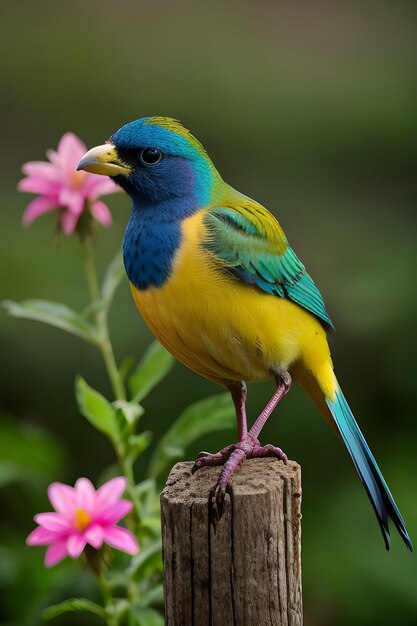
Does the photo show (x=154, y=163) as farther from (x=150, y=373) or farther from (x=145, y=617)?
(x=145, y=617)

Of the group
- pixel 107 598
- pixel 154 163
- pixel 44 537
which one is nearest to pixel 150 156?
pixel 154 163

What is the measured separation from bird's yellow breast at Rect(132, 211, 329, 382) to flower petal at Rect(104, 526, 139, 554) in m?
0.43

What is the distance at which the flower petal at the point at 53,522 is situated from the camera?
247cm

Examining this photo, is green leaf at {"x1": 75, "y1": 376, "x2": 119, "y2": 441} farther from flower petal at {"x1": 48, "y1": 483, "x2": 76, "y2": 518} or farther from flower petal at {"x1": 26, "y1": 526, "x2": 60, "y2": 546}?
flower petal at {"x1": 26, "y1": 526, "x2": 60, "y2": 546}

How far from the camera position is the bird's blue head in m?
2.46

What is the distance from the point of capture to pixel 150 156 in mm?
2488

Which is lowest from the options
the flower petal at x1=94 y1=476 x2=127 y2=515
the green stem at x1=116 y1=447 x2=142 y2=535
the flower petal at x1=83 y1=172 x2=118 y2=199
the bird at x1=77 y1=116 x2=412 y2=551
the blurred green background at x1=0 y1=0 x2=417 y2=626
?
the flower petal at x1=94 y1=476 x2=127 y2=515

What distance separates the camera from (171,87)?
6.67 metres

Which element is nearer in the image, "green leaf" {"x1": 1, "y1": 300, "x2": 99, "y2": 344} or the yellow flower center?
the yellow flower center

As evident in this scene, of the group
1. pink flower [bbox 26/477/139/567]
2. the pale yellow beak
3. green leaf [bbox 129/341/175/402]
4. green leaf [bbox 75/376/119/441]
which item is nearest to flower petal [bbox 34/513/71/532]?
pink flower [bbox 26/477/139/567]

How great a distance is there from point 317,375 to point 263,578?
0.64m

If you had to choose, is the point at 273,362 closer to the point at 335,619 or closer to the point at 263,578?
the point at 263,578

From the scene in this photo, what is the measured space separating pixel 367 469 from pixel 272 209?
9.89 ft

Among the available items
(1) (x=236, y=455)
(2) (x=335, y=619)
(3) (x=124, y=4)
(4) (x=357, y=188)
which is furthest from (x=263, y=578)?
(3) (x=124, y=4)
